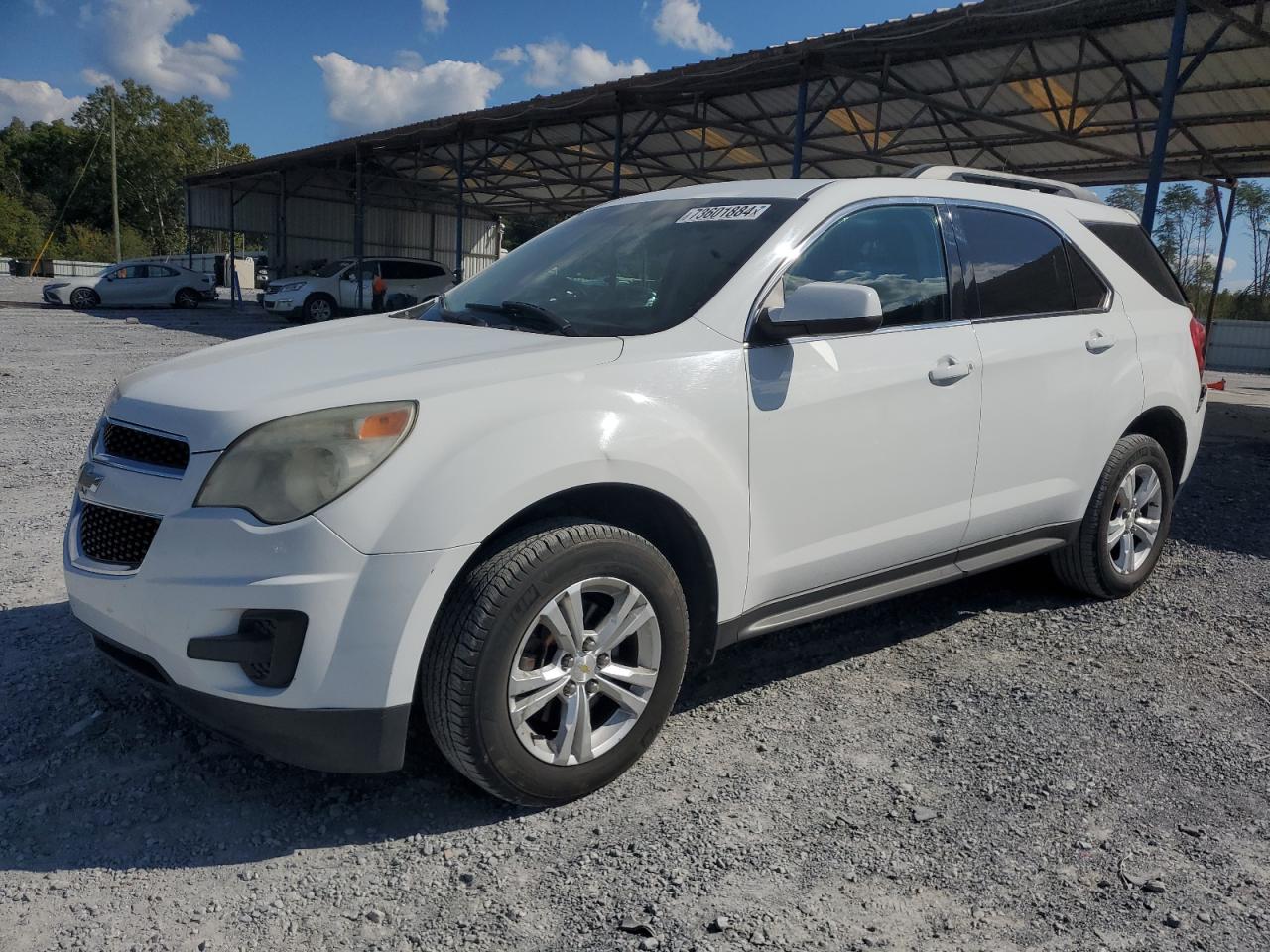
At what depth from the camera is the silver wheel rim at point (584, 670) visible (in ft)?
8.51

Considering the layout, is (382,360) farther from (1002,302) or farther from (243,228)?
(243,228)

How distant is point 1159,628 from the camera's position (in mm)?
4332

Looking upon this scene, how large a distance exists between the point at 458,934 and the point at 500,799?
528mm

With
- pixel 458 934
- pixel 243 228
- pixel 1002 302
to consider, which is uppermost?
pixel 243 228

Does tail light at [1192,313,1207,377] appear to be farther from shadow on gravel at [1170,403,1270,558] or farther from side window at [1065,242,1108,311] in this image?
shadow on gravel at [1170,403,1270,558]

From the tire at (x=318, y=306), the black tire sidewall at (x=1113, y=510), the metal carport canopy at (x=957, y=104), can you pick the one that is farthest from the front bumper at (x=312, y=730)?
the tire at (x=318, y=306)

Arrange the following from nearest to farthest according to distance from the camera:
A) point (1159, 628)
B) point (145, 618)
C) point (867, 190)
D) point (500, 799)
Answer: point (145, 618) → point (500, 799) → point (867, 190) → point (1159, 628)

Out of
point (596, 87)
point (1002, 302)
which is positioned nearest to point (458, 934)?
point (1002, 302)

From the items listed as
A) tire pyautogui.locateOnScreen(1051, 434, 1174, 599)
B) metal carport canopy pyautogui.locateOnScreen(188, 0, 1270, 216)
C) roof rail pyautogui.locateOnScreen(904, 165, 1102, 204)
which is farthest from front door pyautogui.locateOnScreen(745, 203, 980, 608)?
metal carport canopy pyautogui.locateOnScreen(188, 0, 1270, 216)

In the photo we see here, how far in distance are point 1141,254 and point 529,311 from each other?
3069mm

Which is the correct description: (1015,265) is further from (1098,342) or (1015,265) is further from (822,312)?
(822,312)

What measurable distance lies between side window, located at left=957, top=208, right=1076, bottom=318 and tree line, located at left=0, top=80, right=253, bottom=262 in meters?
65.0

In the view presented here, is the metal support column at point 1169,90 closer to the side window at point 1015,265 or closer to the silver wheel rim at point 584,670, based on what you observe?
the side window at point 1015,265

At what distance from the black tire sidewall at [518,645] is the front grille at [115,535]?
916 mm
